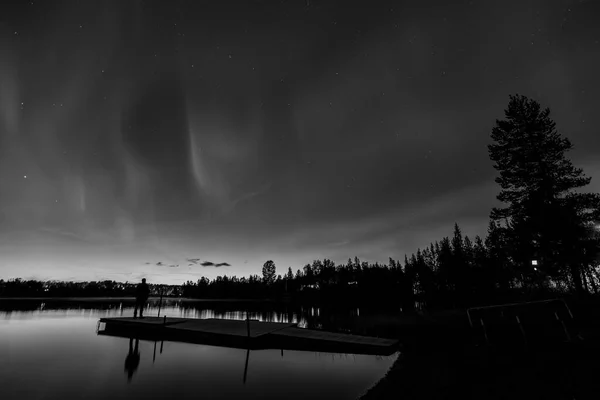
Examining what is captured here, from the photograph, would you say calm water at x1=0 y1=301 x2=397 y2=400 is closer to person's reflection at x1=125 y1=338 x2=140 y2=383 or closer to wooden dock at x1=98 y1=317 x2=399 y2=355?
person's reflection at x1=125 y1=338 x2=140 y2=383

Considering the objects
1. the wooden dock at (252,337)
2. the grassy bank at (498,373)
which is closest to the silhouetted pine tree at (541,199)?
the grassy bank at (498,373)

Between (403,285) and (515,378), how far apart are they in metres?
135

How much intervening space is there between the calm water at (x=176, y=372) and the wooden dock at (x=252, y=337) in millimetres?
1115

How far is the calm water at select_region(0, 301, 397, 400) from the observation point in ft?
33.7

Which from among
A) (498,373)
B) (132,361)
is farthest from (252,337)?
(498,373)

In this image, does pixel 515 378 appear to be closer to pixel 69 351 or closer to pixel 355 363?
pixel 355 363

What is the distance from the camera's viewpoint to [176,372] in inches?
506

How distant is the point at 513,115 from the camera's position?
29.9 m

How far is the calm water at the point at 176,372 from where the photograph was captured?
10.3m

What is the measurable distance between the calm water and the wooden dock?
1.12 m

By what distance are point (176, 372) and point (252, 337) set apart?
6.57 m

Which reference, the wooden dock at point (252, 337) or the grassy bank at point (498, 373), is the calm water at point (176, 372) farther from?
the grassy bank at point (498, 373)

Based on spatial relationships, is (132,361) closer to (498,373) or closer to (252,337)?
(252,337)

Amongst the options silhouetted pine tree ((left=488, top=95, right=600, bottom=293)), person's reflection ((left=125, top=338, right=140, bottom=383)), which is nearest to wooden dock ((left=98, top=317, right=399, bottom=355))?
person's reflection ((left=125, top=338, right=140, bottom=383))
